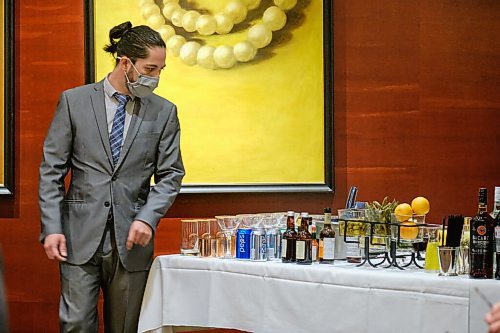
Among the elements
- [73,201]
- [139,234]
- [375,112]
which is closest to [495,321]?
[139,234]

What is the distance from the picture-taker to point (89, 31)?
4602 millimetres

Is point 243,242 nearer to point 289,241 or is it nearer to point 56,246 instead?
point 289,241

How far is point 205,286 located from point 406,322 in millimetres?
955

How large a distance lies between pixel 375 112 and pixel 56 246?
2.07 meters

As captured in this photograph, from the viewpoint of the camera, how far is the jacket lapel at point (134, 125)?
11.2ft

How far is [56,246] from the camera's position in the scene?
10.7 ft

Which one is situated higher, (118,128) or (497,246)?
(118,128)

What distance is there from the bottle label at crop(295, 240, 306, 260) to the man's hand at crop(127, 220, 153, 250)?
65cm

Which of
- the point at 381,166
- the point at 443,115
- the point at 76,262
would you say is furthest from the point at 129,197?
the point at 443,115

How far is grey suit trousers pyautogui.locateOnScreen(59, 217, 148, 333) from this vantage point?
334cm

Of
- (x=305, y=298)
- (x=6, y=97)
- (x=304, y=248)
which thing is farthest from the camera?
(x=6, y=97)

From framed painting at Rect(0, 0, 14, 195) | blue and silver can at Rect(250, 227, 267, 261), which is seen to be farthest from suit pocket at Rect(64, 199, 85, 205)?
framed painting at Rect(0, 0, 14, 195)

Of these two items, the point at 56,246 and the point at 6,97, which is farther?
the point at 6,97

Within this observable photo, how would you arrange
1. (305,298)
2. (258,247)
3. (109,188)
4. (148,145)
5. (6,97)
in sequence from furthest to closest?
(6,97) → (148,145) → (109,188) → (258,247) → (305,298)
